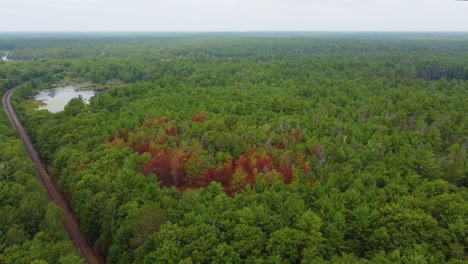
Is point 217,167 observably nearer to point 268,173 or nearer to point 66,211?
point 268,173

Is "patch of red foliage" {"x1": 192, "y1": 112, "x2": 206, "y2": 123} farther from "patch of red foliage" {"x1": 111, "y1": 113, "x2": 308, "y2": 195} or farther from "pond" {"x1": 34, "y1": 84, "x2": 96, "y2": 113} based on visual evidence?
"pond" {"x1": 34, "y1": 84, "x2": 96, "y2": 113}

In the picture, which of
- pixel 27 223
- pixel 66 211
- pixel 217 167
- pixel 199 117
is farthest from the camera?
pixel 199 117

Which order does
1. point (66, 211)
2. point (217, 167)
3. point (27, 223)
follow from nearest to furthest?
1. point (27, 223)
2. point (66, 211)
3. point (217, 167)

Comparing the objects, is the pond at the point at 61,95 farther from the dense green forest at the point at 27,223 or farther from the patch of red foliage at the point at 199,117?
the dense green forest at the point at 27,223

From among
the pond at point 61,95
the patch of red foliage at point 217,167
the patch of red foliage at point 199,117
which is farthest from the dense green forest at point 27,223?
the pond at point 61,95

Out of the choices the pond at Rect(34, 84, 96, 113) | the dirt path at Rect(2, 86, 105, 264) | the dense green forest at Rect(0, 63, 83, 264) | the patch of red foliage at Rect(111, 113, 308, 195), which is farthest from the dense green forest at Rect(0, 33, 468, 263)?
the pond at Rect(34, 84, 96, 113)

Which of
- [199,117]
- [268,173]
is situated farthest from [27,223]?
[199,117]
